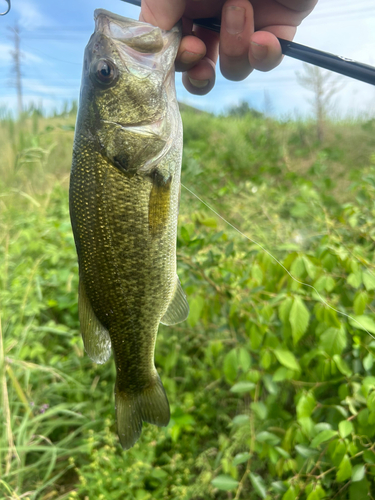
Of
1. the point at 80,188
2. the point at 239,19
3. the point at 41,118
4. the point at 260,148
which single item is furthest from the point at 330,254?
the point at 260,148

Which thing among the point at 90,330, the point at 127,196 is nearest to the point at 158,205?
the point at 127,196

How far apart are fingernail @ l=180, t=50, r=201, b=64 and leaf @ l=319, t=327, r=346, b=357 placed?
877 mm

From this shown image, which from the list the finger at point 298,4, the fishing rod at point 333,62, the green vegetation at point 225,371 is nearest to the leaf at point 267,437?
the green vegetation at point 225,371

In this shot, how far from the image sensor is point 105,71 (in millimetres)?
822

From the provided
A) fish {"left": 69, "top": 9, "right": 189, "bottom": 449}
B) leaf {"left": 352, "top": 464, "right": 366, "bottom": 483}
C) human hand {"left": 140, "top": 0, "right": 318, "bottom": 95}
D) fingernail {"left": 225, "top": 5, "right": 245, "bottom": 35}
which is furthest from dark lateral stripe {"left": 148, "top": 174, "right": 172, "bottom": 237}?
leaf {"left": 352, "top": 464, "right": 366, "bottom": 483}

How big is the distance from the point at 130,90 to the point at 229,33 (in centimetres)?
34

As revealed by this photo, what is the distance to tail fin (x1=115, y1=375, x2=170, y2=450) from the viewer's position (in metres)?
0.83

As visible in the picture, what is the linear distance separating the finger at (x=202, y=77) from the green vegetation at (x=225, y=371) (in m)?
0.48

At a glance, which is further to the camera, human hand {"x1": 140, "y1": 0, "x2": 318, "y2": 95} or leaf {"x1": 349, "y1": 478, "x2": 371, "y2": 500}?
leaf {"x1": 349, "y1": 478, "x2": 371, "y2": 500}

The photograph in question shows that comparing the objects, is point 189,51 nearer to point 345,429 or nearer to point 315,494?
point 345,429

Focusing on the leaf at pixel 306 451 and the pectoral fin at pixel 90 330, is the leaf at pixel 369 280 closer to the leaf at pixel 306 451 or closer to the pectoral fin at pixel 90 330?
A: the leaf at pixel 306 451

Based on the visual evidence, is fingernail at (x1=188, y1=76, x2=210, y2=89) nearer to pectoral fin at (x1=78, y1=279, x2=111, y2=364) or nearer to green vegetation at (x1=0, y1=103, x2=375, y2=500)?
green vegetation at (x1=0, y1=103, x2=375, y2=500)

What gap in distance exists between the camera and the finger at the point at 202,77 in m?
1.10

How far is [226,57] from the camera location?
104 cm
